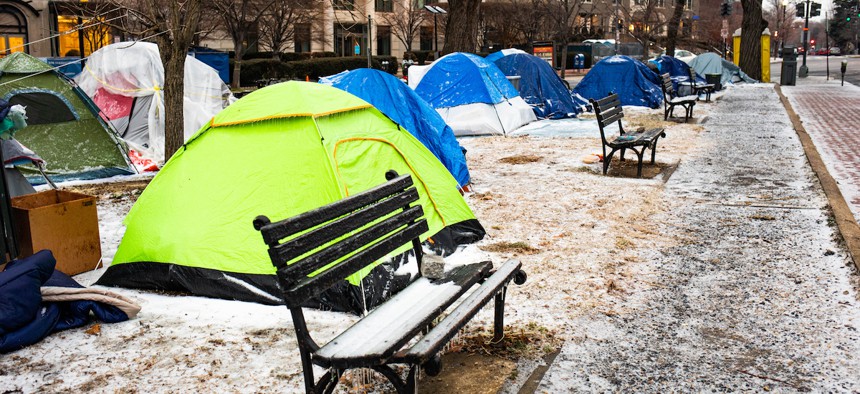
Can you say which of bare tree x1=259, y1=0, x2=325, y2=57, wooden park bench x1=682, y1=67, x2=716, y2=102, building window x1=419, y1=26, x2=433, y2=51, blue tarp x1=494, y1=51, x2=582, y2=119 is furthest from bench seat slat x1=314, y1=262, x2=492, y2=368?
building window x1=419, y1=26, x2=433, y2=51

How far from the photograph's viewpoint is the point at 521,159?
11.4 metres

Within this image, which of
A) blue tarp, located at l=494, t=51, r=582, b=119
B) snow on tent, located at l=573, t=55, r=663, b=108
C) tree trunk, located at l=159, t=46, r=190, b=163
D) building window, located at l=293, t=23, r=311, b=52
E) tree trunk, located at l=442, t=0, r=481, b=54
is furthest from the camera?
building window, located at l=293, t=23, r=311, b=52

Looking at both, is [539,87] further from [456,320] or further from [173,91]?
[456,320]

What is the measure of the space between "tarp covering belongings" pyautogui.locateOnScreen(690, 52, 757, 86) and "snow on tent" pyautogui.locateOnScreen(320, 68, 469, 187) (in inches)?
860

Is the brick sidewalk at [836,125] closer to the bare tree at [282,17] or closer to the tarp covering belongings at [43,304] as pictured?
the tarp covering belongings at [43,304]

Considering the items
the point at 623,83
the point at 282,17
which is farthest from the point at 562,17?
the point at 623,83

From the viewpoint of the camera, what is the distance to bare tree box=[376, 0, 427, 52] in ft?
153

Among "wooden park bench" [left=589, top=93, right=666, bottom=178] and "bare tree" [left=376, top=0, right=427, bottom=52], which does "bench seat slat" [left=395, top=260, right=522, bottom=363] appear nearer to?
"wooden park bench" [left=589, top=93, right=666, bottom=178]

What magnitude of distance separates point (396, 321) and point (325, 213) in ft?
2.01

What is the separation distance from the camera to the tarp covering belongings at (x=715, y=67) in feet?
95.1

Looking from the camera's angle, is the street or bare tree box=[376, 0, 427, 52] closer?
the street

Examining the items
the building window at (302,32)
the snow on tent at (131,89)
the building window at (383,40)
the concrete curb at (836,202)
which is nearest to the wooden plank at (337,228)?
the concrete curb at (836,202)

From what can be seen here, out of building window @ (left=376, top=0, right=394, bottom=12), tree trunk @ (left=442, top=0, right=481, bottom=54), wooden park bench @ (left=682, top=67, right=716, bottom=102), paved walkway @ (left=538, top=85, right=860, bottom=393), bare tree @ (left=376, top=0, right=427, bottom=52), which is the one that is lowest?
paved walkway @ (left=538, top=85, right=860, bottom=393)

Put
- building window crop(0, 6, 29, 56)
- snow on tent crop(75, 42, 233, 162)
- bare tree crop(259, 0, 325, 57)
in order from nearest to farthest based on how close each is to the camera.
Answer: snow on tent crop(75, 42, 233, 162), bare tree crop(259, 0, 325, 57), building window crop(0, 6, 29, 56)
